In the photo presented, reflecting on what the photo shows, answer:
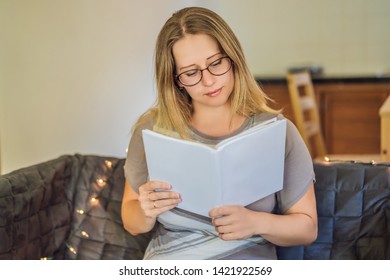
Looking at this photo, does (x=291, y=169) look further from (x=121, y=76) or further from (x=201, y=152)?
(x=121, y=76)

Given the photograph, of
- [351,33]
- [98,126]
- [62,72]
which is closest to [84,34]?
[62,72]

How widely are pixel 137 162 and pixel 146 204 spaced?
0.10 meters

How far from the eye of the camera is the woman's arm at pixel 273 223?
3.27 feet

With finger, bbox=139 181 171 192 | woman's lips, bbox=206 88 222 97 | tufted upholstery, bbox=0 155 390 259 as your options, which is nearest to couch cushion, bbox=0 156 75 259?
tufted upholstery, bbox=0 155 390 259

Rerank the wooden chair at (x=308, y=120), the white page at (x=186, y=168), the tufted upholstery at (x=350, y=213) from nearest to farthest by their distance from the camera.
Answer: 1. the white page at (x=186, y=168)
2. the tufted upholstery at (x=350, y=213)
3. the wooden chair at (x=308, y=120)

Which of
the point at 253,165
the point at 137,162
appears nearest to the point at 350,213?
the point at 253,165

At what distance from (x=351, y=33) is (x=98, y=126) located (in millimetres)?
600

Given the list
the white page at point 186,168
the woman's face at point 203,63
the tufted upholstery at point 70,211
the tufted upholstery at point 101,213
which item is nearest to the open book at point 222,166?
the white page at point 186,168

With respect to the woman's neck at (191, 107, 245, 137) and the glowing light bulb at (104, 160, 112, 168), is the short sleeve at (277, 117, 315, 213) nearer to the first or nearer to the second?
the woman's neck at (191, 107, 245, 137)

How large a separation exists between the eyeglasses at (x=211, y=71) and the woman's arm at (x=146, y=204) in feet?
0.60

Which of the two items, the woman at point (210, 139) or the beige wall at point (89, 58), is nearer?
the woman at point (210, 139)

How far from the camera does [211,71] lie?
40.1 inches

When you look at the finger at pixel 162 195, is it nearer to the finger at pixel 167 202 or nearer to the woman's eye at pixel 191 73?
the finger at pixel 167 202

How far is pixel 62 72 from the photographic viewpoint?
127 centimetres
